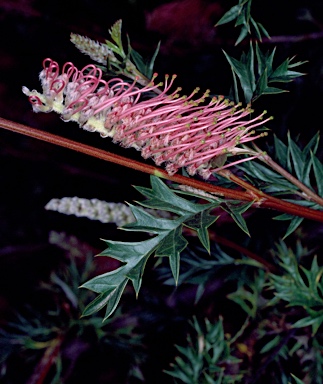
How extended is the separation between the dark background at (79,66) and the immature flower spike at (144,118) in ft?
2.16

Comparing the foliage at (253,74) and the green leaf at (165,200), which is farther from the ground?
the foliage at (253,74)

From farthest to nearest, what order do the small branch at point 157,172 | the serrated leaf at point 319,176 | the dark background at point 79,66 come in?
the dark background at point 79,66 < the serrated leaf at point 319,176 < the small branch at point 157,172

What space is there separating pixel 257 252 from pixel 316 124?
42 centimetres

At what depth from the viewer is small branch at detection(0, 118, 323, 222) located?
47 cm

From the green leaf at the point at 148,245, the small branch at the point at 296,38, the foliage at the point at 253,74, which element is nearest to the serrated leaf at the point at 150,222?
the green leaf at the point at 148,245

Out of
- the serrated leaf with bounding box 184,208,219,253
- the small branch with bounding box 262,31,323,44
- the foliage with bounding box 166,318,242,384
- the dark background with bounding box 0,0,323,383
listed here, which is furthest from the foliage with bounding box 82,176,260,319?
the small branch with bounding box 262,31,323,44

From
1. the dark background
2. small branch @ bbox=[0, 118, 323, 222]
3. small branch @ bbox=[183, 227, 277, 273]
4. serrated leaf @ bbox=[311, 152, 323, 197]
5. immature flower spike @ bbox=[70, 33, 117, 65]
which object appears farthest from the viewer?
the dark background

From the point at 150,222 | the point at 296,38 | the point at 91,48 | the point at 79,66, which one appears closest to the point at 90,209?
the point at 150,222

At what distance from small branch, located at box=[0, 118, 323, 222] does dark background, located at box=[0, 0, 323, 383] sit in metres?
0.62

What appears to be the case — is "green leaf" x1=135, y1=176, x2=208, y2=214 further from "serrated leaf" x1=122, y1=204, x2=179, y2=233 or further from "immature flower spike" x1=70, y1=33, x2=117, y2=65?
"immature flower spike" x1=70, y1=33, x2=117, y2=65

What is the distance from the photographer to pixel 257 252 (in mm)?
1103

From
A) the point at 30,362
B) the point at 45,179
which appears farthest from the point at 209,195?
the point at 45,179

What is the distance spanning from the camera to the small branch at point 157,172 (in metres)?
0.47

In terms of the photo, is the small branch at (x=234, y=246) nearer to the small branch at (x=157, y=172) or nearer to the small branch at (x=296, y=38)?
A: the small branch at (x=157, y=172)
